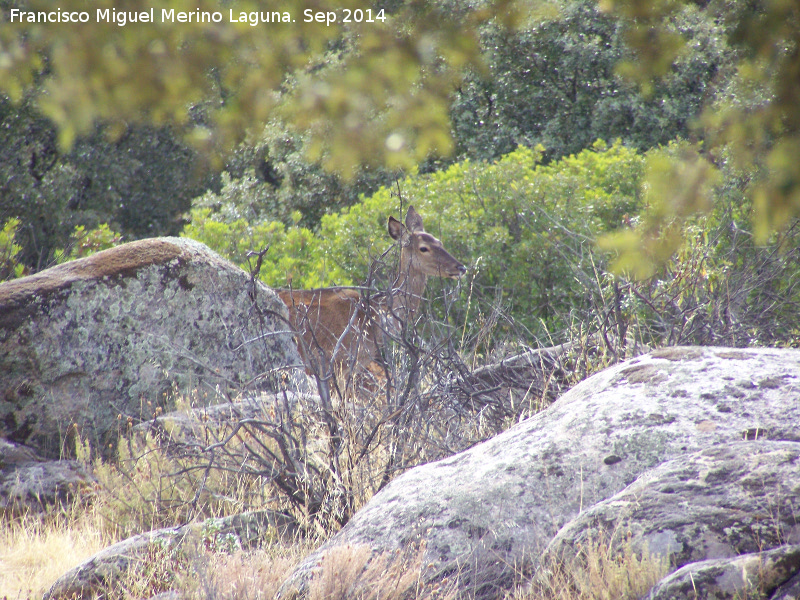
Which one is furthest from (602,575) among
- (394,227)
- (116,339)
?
(394,227)

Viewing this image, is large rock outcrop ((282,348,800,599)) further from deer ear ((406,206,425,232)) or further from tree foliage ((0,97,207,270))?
tree foliage ((0,97,207,270))

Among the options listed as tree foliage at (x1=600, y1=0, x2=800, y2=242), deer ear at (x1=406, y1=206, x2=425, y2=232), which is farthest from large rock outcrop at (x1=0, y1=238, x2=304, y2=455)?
tree foliage at (x1=600, y1=0, x2=800, y2=242)

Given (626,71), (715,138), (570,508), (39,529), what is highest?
(626,71)

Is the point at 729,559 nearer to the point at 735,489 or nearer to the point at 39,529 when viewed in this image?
the point at 735,489

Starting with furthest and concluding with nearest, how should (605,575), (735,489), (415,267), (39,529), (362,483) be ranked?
(415,267) → (39,529) → (362,483) → (735,489) → (605,575)

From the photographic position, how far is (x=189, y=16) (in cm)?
195

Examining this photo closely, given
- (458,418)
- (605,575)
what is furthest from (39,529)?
(605,575)

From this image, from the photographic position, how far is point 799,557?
2285mm

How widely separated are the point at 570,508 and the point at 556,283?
258 inches

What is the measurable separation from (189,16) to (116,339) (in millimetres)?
4739

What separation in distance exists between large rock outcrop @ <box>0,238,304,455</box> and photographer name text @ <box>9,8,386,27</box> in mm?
3752

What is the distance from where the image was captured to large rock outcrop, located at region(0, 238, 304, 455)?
5.93 metres

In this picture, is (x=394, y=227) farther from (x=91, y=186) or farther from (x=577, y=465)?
(x=91, y=186)

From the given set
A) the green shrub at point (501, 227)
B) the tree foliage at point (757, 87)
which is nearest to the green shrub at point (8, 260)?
the green shrub at point (501, 227)
